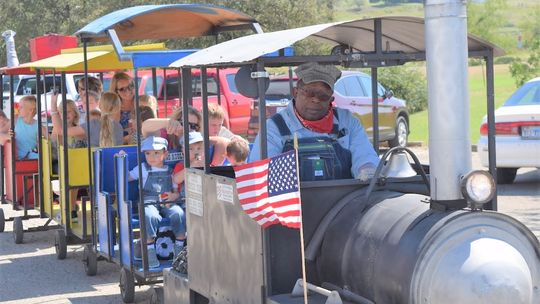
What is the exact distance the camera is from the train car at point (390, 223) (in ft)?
15.0

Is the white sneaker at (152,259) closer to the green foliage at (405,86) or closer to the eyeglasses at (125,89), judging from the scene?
the eyeglasses at (125,89)

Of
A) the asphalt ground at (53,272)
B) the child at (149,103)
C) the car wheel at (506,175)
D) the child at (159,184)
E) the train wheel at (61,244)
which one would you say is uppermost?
the child at (149,103)

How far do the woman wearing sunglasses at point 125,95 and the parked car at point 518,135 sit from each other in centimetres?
518

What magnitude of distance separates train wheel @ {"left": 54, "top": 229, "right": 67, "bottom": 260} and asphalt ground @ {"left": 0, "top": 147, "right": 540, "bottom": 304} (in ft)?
0.22

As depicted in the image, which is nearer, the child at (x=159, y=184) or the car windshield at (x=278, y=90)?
the child at (x=159, y=184)

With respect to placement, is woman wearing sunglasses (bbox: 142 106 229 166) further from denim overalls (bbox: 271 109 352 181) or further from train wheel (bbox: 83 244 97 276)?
denim overalls (bbox: 271 109 352 181)

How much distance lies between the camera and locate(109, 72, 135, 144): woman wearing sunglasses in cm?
1095

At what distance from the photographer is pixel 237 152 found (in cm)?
799

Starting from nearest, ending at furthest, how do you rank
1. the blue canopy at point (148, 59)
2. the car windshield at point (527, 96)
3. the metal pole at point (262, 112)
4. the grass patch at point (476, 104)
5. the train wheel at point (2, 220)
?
the metal pole at point (262, 112), the blue canopy at point (148, 59), the train wheel at point (2, 220), the car windshield at point (527, 96), the grass patch at point (476, 104)

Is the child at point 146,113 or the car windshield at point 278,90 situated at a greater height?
the car windshield at point 278,90

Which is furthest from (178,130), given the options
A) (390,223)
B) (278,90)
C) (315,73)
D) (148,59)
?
(278,90)

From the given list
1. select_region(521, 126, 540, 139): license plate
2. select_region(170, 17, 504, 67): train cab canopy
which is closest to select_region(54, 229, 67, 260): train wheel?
select_region(170, 17, 504, 67): train cab canopy

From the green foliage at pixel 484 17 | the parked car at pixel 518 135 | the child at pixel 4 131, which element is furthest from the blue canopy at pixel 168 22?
the green foliage at pixel 484 17

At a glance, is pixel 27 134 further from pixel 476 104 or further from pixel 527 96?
pixel 476 104
